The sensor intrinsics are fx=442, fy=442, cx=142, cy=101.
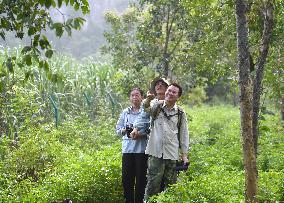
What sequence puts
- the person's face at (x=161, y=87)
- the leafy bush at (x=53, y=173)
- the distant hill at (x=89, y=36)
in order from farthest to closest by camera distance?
the distant hill at (x=89, y=36) → the leafy bush at (x=53, y=173) → the person's face at (x=161, y=87)

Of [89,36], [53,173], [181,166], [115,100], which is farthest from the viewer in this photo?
[89,36]

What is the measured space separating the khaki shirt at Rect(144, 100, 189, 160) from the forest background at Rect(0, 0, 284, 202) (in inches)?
18.3

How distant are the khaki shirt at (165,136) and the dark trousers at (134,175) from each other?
68 cm

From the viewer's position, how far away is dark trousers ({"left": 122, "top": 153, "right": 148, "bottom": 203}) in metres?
6.44

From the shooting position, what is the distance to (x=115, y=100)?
662 inches

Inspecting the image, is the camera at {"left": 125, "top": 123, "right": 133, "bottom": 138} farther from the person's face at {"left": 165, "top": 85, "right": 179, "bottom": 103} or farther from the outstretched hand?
the person's face at {"left": 165, "top": 85, "right": 179, "bottom": 103}

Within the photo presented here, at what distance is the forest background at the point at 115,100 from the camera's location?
17.0 feet

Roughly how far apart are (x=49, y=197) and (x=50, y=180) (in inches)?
21.8

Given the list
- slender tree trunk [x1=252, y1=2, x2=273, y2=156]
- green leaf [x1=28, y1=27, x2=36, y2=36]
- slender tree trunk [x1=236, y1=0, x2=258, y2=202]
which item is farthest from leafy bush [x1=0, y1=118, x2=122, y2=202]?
green leaf [x1=28, y1=27, x2=36, y2=36]

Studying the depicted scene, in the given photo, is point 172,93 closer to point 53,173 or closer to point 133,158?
point 133,158

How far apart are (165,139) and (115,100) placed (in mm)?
11168

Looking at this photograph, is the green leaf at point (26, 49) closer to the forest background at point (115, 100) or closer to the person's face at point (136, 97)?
the forest background at point (115, 100)

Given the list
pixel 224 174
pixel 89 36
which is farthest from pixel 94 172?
pixel 89 36

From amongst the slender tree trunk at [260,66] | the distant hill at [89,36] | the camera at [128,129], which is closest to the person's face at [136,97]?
the camera at [128,129]
